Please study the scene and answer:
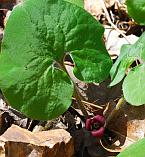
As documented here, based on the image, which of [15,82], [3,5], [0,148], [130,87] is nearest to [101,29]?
[130,87]

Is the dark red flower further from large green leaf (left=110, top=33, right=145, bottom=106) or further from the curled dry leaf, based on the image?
large green leaf (left=110, top=33, right=145, bottom=106)

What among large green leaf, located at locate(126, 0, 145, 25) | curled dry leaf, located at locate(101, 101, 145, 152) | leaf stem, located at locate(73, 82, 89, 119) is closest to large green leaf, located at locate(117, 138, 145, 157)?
curled dry leaf, located at locate(101, 101, 145, 152)

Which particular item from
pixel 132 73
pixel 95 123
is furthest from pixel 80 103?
pixel 132 73

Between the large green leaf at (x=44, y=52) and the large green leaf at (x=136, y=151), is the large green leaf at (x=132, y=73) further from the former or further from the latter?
the large green leaf at (x=136, y=151)

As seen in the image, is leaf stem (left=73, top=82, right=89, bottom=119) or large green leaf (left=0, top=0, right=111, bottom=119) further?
leaf stem (left=73, top=82, right=89, bottom=119)

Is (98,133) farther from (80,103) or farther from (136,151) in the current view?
(136,151)

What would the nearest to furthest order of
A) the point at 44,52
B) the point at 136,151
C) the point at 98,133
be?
the point at 136,151 < the point at 44,52 < the point at 98,133
